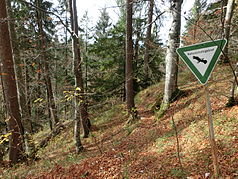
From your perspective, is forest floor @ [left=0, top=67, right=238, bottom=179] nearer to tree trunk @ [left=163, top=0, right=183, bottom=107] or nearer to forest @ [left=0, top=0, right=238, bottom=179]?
forest @ [left=0, top=0, right=238, bottom=179]

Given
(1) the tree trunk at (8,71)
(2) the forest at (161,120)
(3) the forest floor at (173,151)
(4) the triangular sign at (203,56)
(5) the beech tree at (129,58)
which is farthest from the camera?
(5) the beech tree at (129,58)

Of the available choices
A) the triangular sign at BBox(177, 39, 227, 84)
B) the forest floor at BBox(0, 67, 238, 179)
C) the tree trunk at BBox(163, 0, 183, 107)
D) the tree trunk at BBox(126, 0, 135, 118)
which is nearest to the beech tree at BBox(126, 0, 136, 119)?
the tree trunk at BBox(126, 0, 135, 118)

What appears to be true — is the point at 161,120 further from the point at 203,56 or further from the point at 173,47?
the point at 203,56

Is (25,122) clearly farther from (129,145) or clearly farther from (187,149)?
(187,149)

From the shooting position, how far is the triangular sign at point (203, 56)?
82.9 inches

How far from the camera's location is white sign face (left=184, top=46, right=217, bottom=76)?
215 cm

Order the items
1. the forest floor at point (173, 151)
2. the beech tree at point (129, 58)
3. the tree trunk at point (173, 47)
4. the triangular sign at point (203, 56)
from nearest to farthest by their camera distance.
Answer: the triangular sign at point (203, 56) < the forest floor at point (173, 151) < the tree trunk at point (173, 47) < the beech tree at point (129, 58)

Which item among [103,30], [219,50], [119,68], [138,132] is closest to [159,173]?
[219,50]

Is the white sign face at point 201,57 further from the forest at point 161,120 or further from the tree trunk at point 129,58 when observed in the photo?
the tree trunk at point 129,58

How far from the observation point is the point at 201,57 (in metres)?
2.24

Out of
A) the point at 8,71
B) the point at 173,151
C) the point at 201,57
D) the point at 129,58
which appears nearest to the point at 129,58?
the point at 129,58

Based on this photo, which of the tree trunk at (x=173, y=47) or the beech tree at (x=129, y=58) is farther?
the beech tree at (x=129, y=58)

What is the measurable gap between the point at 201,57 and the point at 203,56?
3cm

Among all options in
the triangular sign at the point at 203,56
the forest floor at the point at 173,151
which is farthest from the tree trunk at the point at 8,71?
the triangular sign at the point at 203,56
